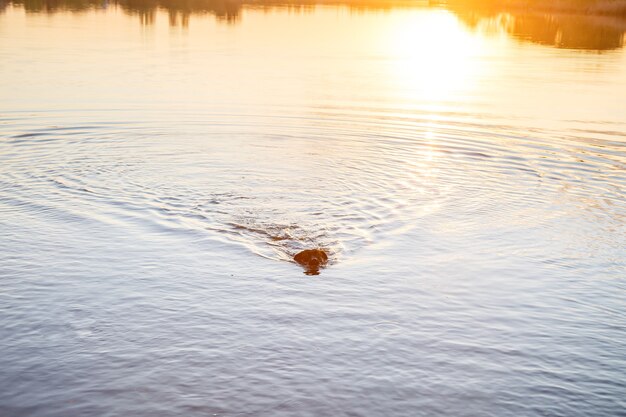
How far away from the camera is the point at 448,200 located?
46.8 feet

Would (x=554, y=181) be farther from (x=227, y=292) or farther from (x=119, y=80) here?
(x=119, y=80)

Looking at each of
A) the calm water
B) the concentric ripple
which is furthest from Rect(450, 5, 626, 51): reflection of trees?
the concentric ripple

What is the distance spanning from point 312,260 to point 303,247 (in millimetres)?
665

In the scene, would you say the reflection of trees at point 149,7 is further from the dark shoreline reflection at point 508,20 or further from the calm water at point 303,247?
the calm water at point 303,247

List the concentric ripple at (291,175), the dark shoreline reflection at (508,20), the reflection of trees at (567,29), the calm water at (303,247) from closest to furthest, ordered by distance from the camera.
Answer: the calm water at (303,247)
the concentric ripple at (291,175)
the reflection of trees at (567,29)
the dark shoreline reflection at (508,20)

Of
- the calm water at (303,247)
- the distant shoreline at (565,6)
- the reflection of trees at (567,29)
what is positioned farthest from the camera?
the distant shoreline at (565,6)

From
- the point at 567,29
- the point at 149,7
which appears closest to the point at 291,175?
the point at 567,29

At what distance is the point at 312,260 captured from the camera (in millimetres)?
10711

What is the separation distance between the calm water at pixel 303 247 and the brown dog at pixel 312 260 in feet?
0.72

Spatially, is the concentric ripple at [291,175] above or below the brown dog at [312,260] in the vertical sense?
above

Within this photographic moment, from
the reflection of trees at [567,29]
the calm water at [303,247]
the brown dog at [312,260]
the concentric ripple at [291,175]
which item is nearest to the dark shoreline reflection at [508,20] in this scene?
the reflection of trees at [567,29]

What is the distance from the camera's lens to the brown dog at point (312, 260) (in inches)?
417

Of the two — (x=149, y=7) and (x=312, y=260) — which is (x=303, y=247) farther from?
(x=149, y=7)

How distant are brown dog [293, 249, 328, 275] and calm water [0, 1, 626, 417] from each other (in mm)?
219
